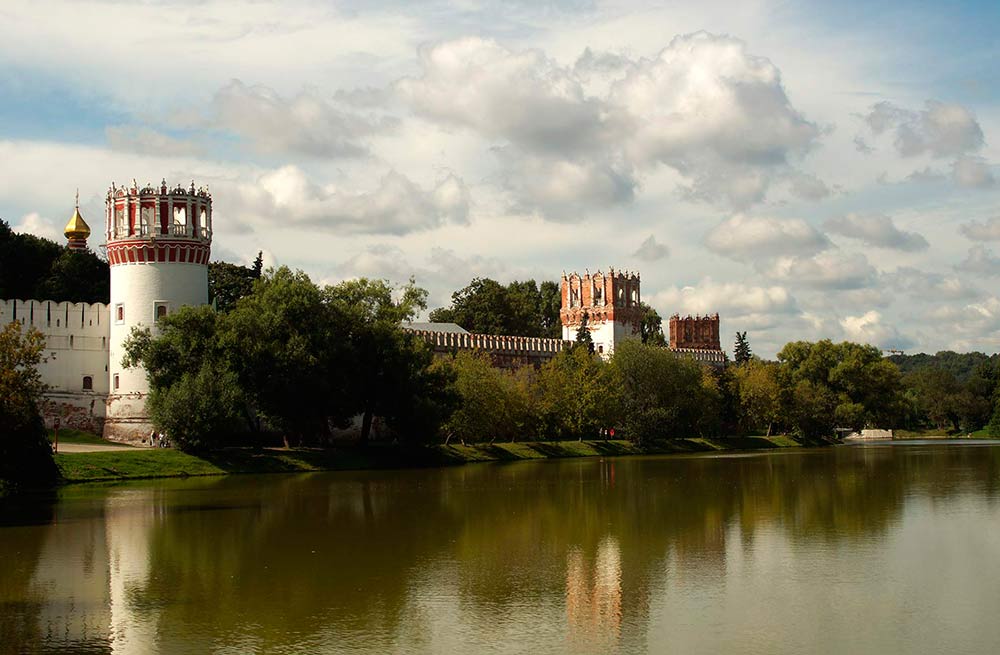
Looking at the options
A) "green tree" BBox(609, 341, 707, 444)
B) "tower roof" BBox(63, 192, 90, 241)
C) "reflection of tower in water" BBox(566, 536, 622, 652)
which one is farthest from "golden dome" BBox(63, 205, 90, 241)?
"reflection of tower in water" BBox(566, 536, 622, 652)

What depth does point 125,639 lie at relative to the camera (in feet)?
43.9

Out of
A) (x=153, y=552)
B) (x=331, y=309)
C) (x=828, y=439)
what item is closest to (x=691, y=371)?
(x=828, y=439)

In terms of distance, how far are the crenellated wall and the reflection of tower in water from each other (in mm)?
36051

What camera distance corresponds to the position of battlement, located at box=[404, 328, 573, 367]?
2852 inches

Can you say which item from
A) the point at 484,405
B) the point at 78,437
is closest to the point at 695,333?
the point at 484,405

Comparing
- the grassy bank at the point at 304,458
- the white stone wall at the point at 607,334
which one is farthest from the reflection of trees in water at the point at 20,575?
the white stone wall at the point at 607,334

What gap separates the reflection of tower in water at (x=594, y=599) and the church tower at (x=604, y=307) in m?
68.0

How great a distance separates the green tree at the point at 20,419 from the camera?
3091 cm

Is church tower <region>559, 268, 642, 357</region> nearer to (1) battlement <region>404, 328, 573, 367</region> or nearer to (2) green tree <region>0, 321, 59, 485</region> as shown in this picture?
(1) battlement <region>404, 328, 573, 367</region>

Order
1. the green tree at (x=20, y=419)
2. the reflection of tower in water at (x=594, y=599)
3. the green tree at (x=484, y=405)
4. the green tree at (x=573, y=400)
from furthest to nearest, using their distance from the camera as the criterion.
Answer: the green tree at (x=573, y=400)
the green tree at (x=484, y=405)
the green tree at (x=20, y=419)
the reflection of tower in water at (x=594, y=599)

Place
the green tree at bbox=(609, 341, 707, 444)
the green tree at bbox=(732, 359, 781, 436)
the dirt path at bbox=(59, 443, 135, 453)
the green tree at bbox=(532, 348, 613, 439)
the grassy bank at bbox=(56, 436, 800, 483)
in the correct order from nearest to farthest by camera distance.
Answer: the grassy bank at bbox=(56, 436, 800, 483) → the dirt path at bbox=(59, 443, 135, 453) → the green tree at bbox=(532, 348, 613, 439) → the green tree at bbox=(609, 341, 707, 444) → the green tree at bbox=(732, 359, 781, 436)

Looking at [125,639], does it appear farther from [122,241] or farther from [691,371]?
[691,371]

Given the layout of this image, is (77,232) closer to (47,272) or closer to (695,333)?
(47,272)

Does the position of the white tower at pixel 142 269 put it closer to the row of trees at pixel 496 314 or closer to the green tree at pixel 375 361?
the green tree at pixel 375 361
